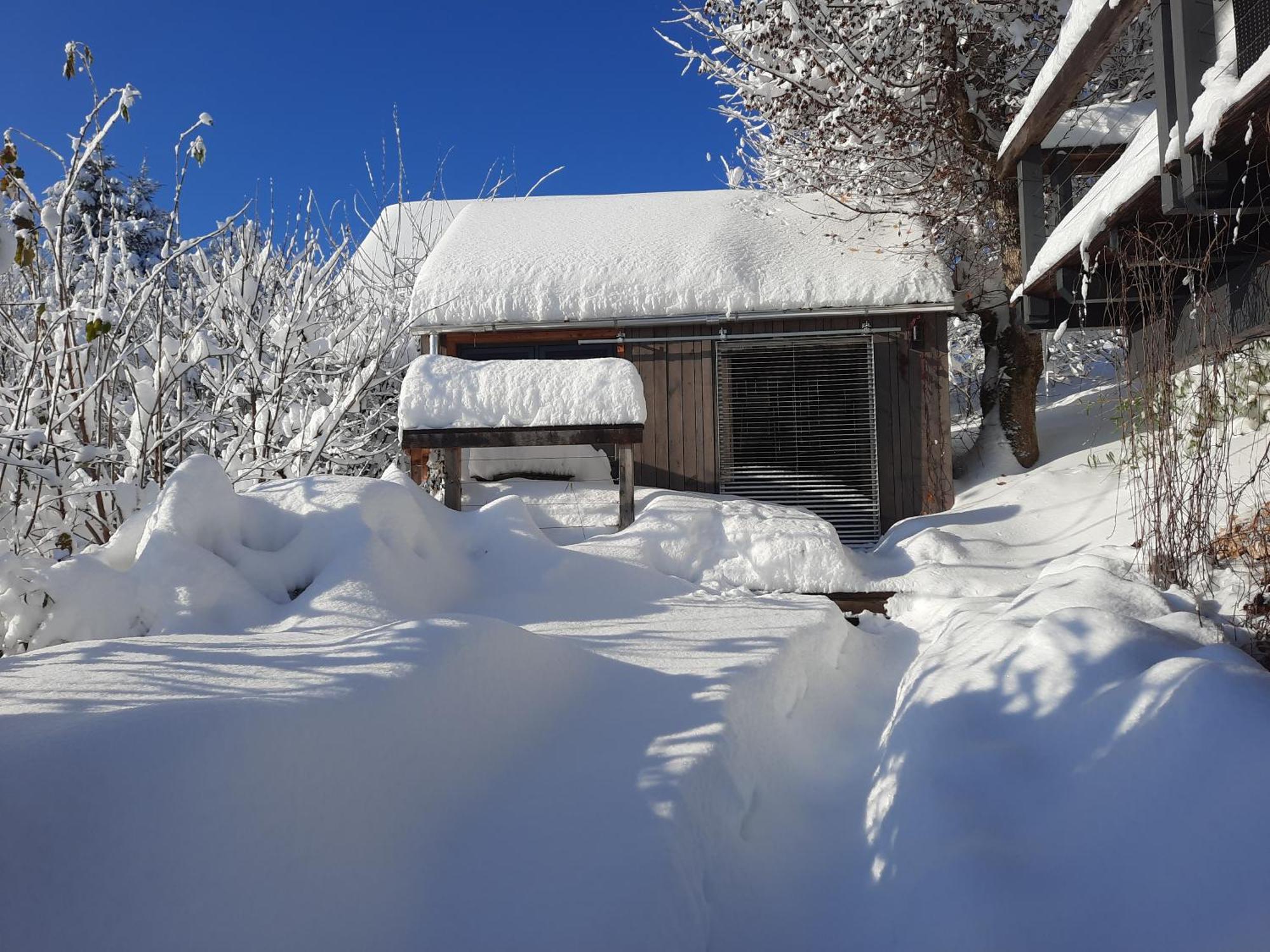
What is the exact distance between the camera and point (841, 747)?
3.50 meters

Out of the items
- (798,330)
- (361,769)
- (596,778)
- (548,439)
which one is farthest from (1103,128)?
(361,769)

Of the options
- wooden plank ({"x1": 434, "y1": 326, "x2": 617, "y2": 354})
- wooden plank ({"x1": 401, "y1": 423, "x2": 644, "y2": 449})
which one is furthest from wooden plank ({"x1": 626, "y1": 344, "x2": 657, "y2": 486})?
wooden plank ({"x1": 401, "y1": 423, "x2": 644, "y2": 449})

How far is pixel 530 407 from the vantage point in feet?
24.7

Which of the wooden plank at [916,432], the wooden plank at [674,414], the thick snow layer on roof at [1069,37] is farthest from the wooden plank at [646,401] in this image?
the thick snow layer on roof at [1069,37]

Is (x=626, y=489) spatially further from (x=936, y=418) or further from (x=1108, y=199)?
(x=1108, y=199)

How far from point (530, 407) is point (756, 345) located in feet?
9.74

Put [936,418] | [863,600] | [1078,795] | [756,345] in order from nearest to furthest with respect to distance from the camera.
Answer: [1078,795], [863,600], [936,418], [756,345]

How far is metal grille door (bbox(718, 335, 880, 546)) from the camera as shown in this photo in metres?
9.30

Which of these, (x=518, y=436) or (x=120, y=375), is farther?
(x=518, y=436)

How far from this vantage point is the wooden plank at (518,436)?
294 inches

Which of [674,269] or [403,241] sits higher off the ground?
[403,241]

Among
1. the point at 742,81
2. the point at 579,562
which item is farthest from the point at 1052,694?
the point at 742,81

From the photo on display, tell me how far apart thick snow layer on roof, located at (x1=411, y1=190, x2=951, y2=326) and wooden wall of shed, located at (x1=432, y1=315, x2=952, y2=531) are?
0.36 metres

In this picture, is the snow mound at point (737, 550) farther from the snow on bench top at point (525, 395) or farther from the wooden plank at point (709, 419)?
the wooden plank at point (709, 419)
